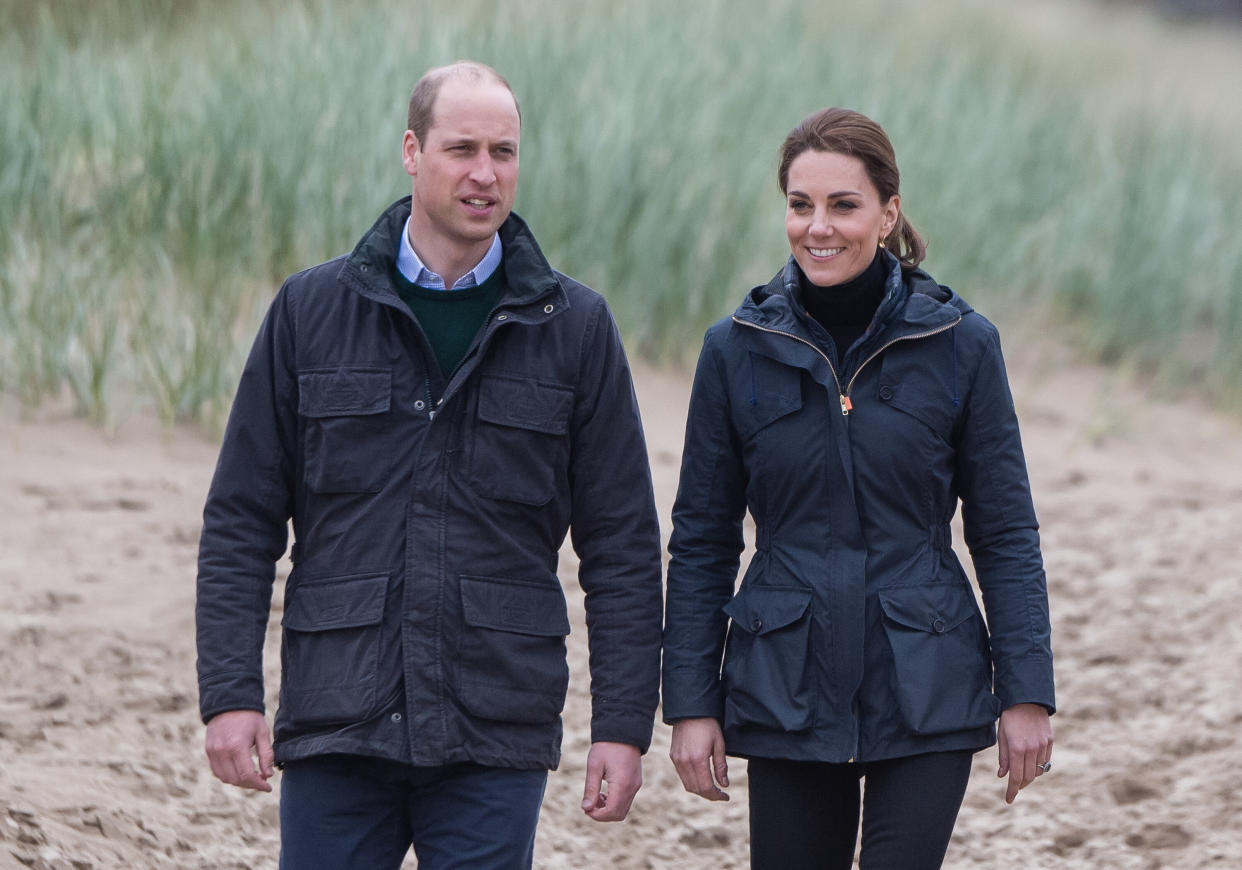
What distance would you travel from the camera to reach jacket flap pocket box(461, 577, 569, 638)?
2514 millimetres

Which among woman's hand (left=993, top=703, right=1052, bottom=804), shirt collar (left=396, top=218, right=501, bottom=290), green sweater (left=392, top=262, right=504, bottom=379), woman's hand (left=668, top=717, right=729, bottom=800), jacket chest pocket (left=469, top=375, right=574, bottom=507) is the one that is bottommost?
woman's hand (left=668, top=717, right=729, bottom=800)

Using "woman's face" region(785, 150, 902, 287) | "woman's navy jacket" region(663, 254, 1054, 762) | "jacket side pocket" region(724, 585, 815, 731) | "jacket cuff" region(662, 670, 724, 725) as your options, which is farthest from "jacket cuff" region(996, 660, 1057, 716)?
"woman's face" region(785, 150, 902, 287)

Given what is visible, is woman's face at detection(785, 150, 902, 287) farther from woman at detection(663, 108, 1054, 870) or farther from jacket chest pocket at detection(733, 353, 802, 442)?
jacket chest pocket at detection(733, 353, 802, 442)

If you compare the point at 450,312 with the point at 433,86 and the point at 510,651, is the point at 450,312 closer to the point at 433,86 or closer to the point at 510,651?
the point at 433,86

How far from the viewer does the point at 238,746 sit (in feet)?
8.25

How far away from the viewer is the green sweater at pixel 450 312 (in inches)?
102

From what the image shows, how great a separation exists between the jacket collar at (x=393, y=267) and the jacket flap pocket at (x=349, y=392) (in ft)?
0.39

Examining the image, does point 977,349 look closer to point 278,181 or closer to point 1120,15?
point 278,181

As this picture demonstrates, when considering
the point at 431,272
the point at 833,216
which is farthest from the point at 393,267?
the point at 833,216

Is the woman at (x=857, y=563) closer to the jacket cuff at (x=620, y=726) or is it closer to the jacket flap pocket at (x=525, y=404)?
the jacket cuff at (x=620, y=726)

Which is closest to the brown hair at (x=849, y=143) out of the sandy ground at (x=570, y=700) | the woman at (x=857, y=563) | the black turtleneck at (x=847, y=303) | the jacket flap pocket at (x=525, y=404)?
the woman at (x=857, y=563)

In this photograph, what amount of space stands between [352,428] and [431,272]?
28 cm

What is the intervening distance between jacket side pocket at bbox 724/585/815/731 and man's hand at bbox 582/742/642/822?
174mm

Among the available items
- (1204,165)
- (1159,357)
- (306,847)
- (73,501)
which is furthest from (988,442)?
(1204,165)
